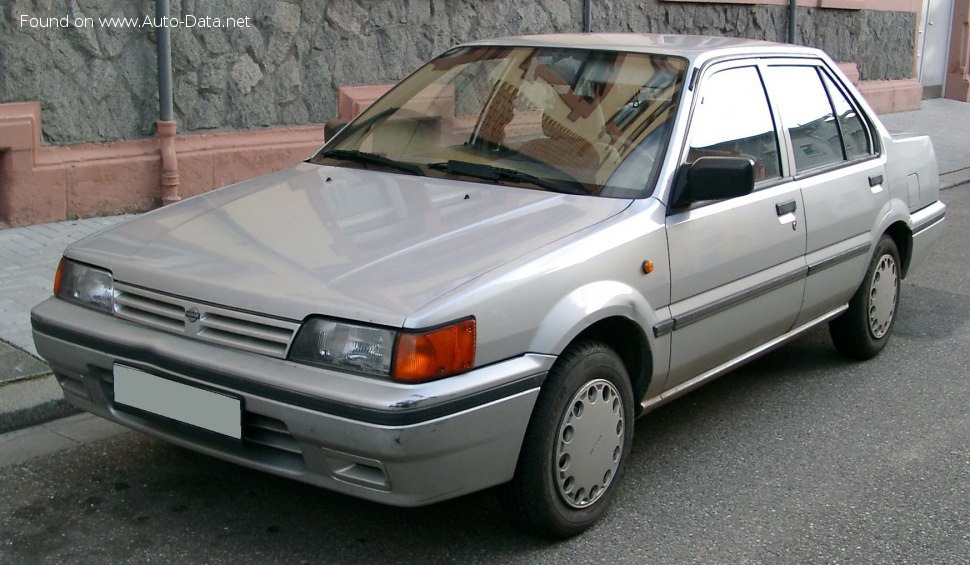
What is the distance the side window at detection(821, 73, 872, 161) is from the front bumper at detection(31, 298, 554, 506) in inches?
A: 105

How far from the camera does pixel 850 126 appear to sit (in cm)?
558

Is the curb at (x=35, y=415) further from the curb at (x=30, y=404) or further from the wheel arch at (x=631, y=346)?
the wheel arch at (x=631, y=346)

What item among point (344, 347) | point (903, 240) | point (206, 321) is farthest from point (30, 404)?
point (903, 240)

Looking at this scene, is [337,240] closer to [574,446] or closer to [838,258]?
[574,446]

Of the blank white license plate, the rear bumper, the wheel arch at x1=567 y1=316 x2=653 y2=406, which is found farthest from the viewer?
the rear bumper

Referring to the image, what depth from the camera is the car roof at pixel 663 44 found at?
15.5 ft

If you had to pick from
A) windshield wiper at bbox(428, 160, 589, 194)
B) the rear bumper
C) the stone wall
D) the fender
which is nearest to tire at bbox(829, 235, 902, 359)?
the rear bumper

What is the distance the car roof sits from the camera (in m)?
4.74

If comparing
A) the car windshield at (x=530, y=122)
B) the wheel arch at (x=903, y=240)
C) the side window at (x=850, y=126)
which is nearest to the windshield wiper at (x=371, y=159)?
the car windshield at (x=530, y=122)

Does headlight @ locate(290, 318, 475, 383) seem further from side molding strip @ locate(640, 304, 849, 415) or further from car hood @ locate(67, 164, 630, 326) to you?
side molding strip @ locate(640, 304, 849, 415)

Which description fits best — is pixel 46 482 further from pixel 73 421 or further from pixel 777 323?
pixel 777 323

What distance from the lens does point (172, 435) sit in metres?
3.58

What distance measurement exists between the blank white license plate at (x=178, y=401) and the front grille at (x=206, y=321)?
0.16 metres

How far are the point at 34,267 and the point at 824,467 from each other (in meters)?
4.49
